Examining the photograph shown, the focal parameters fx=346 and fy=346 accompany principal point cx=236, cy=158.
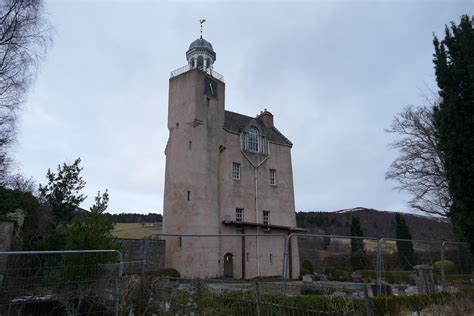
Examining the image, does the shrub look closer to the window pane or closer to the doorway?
the window pane

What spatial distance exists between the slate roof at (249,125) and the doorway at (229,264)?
10.6 meters

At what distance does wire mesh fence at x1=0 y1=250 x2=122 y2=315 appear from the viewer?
852 centimetres

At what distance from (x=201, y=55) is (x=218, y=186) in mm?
13447

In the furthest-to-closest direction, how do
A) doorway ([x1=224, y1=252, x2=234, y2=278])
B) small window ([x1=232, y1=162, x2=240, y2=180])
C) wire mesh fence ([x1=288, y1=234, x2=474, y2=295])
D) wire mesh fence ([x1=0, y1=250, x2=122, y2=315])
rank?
small window ([x1=232, y1=162, x2=240, y2=180]), doorway ([x1=224, y1=252, x2=234, y2=278]), wire mesh fence ([x1=288, y1=234, x2=474, y2=295]), wire mesh fence ([x1=0, y1=250, x2=122, y2=315])

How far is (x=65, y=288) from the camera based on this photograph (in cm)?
909

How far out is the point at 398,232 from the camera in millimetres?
39969

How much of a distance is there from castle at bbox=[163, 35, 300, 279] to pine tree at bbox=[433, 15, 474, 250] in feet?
57.3

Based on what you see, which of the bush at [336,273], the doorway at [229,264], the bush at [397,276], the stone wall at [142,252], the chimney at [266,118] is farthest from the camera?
the chimney at [266,118]

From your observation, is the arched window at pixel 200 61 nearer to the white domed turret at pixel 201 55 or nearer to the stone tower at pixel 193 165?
the white domed turret at pixel 201 55

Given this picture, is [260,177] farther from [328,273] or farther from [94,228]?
[94,228]

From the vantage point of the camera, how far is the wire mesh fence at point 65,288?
8516 mm

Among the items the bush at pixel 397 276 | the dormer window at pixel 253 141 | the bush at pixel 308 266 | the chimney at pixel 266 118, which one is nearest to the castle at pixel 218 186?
the dormer window at pixel 253 141

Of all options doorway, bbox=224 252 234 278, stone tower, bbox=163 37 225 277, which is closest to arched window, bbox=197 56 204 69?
stone tower, bbox=163 37 225 277

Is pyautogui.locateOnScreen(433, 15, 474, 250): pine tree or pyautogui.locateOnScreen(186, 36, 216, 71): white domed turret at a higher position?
pyautogui.locateOnScreen(186, 36, 216, 71): white domed turret
